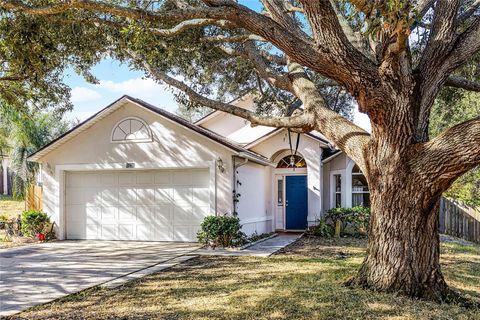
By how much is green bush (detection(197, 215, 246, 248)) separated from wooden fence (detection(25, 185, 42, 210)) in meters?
7.75

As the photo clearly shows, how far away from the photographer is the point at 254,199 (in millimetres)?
15758

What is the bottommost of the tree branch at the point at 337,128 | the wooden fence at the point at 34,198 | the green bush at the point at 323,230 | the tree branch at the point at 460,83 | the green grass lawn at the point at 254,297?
the green bush at the point at 323,230

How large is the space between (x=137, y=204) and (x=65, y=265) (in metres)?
4.66

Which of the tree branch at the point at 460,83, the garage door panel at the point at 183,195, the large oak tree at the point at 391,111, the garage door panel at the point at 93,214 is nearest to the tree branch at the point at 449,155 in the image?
the large oak tree at the point at 391,111

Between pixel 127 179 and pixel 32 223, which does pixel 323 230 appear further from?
pixel 32 223

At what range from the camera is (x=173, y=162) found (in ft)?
45.7

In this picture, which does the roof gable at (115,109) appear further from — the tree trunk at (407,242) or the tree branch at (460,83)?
the tree trunk at (407,242)

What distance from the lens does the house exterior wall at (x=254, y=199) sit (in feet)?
47.1

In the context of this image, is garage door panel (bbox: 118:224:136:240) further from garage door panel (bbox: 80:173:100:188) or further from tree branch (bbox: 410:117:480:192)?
tree branch (bbox: 410:117:480:192)

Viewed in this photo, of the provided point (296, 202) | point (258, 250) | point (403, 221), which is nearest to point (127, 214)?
point (258, 250)

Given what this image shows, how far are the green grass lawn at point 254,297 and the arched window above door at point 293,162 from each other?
7.97 m

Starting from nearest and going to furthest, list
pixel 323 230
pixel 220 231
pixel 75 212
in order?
pixel 220 231
pixel 75 212
pixel 323 230

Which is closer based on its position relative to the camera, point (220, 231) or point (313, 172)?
point (220, 231)

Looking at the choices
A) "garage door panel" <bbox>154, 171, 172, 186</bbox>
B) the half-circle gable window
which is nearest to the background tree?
the half-circle gable window
